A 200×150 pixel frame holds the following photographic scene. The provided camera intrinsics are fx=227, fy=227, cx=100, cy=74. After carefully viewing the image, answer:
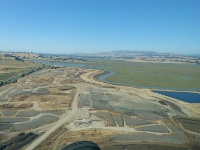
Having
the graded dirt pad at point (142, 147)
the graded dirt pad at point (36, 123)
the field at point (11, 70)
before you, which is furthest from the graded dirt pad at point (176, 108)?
the field at point (11, 70)

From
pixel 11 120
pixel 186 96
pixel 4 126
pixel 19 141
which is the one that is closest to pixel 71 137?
pixel 19 141

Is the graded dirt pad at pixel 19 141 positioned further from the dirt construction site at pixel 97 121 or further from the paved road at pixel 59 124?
the paved road at pixel 59 124

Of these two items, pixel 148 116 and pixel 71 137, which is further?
pixel 148 116

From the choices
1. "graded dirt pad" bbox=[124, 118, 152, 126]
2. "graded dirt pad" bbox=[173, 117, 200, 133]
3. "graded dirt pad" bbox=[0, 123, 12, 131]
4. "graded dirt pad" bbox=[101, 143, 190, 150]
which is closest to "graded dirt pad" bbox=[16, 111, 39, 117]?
"graded dirt pad" bbox=[0, 123, 12, 131]

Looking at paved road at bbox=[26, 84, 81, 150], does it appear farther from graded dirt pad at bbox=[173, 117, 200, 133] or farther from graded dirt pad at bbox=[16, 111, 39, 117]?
graded dirt pad at bbox=[173, 117, 200, 133]

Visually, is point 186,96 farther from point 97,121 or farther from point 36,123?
point 36,123

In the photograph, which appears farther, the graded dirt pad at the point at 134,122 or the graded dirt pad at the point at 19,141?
the graded dirt pad at the point at 134,122
